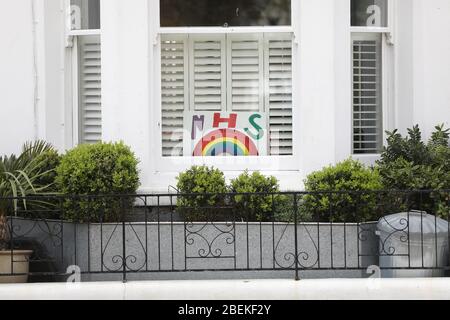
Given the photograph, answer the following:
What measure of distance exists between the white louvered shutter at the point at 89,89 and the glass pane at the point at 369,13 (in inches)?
A: 125

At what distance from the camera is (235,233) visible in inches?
430

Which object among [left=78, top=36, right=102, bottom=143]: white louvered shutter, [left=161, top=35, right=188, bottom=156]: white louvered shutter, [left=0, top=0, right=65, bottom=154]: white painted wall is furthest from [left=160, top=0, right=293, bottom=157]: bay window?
[left=0, top=0, right=65, bottom=154]: white painted wall

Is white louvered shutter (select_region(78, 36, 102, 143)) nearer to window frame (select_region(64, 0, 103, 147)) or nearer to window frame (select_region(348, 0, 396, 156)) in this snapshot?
window frame (select_region(64, 0, 103, 147))

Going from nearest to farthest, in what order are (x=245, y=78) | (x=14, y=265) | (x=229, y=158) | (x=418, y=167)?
(x=14, y=265)
(x=418, y=167)
(x=229, y=158)
(x=245, y=78)

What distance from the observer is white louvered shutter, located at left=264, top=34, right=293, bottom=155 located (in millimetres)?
12289

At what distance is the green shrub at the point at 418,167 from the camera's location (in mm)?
11164

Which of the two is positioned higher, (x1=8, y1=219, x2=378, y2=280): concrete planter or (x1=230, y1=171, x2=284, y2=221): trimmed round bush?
(x1=230, y1=171, x2=284, y2=221): trimmed round bush

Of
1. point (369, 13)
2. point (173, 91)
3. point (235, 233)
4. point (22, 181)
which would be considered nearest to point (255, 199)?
point (235, 233)

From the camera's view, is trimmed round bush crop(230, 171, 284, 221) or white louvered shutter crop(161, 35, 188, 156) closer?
trimmed round bush crop(230, 171, 284, 221)

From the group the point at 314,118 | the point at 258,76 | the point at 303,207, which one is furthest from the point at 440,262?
the point at 258,76

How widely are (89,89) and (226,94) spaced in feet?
5.59

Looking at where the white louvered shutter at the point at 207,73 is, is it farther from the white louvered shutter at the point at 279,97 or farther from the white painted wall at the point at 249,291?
the white painted wall at the point at 249,291

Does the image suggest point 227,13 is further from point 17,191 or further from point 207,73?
point 17,191

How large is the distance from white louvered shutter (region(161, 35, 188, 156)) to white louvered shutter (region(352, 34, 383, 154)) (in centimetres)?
212
